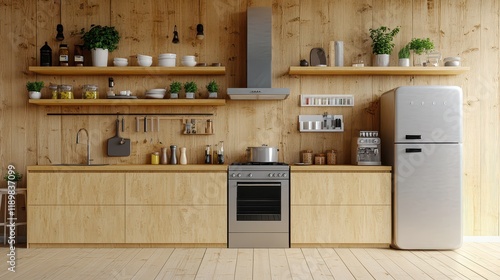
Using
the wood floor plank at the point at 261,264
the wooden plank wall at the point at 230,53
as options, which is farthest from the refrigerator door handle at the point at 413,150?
the wood floor plank at the point at 261,264

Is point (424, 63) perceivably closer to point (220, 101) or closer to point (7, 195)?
point (220, 101)

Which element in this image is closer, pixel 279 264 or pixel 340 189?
pixel 279 264

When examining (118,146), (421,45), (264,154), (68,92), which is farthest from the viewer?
(118,146)

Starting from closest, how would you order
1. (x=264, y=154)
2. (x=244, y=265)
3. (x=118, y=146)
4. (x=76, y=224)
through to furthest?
(x=244, y=265), (x=76, y=224), (x=264, y=154), (x=118, y=146)

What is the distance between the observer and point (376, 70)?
17.1 feet

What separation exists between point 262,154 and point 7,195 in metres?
2.59

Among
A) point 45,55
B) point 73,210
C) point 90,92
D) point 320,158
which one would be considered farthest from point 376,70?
point 45,55

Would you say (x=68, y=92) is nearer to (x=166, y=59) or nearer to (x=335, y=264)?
(x=166, y=59)

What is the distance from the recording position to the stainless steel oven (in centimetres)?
496

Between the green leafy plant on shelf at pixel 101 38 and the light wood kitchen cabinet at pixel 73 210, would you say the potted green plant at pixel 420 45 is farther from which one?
the light wood kitchen cabinet at pixel 73 210

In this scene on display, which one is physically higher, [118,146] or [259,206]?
[118,146]

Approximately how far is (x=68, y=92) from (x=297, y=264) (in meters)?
2.88

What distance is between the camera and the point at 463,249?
16.3ft

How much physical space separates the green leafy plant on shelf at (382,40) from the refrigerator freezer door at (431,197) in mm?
1052
